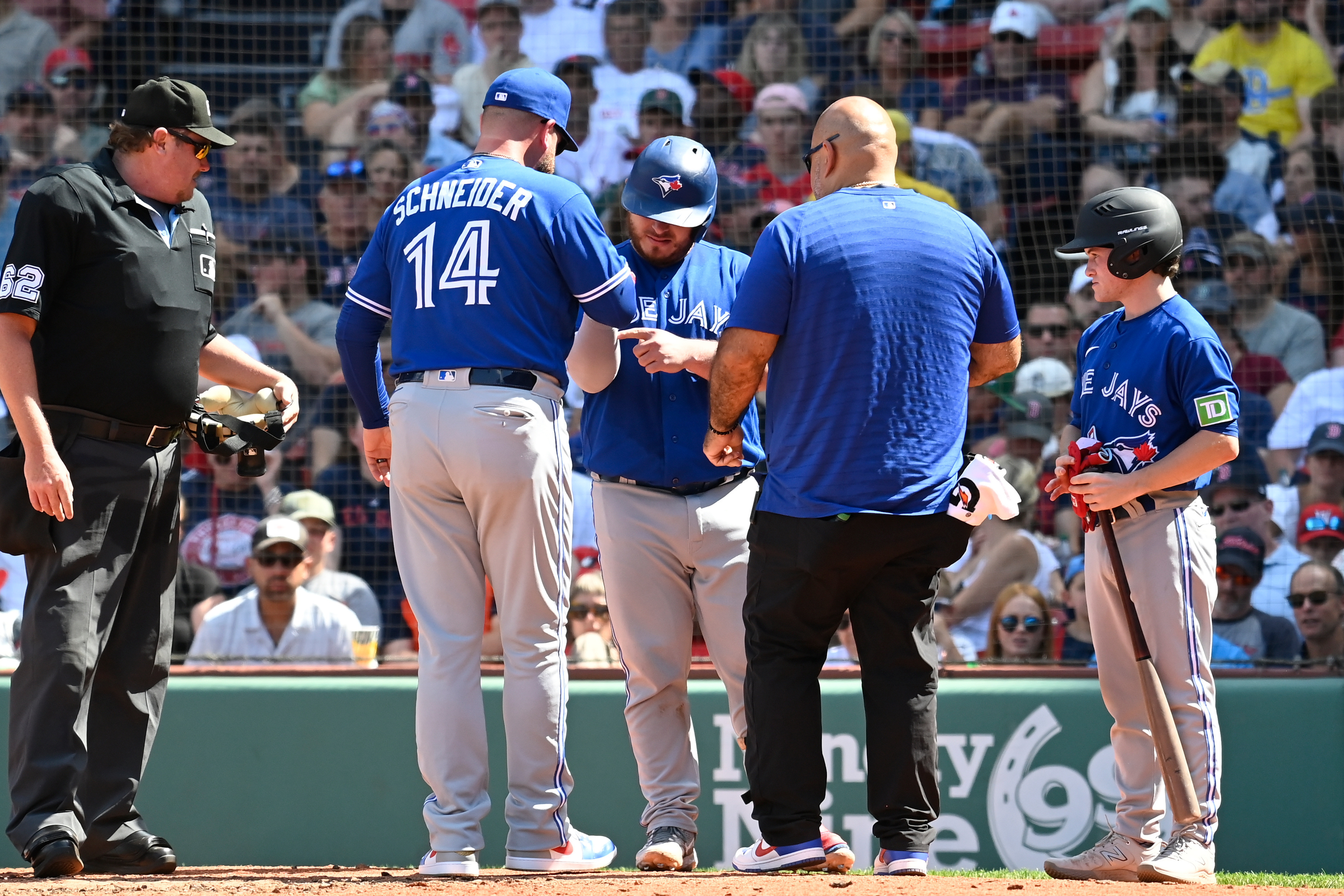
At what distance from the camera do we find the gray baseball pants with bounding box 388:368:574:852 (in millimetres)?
3396

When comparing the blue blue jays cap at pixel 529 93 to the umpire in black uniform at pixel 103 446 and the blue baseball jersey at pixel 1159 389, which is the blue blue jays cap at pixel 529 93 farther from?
the blue baseball jersey at pixel 1159 389

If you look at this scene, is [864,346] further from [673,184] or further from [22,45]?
[22,45]

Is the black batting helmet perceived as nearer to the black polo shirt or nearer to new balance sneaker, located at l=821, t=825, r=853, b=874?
new balance sneaker, located at l=821, t=825, r=853, b=874

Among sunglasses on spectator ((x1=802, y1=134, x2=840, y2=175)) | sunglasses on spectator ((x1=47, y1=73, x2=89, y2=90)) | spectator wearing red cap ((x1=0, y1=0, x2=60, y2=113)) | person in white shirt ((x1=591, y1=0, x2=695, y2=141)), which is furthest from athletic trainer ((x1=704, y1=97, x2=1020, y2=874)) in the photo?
spectator wearing red cap ((x1=0, y1=0, x2=60, y2=113))

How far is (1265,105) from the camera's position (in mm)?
8133

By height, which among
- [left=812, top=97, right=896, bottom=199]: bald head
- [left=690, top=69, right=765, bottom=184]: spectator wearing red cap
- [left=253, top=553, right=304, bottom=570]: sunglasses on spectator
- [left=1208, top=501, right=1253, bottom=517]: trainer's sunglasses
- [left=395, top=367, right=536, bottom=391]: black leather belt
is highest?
[left=690, top=69, right=765, bottom=184]: spectator wearing red cap

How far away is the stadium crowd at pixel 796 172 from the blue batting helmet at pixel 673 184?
2.28 metres

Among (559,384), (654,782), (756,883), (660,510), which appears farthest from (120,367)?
(756,883)

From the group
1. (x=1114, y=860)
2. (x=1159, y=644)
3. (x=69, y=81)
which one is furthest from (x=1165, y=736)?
(x=69, y=81)

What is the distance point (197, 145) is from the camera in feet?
12.7

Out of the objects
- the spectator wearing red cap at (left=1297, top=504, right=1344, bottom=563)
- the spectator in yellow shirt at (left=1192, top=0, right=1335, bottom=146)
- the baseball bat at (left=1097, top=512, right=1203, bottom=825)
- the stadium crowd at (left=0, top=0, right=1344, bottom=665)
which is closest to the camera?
the baseball bat at (left=1097, top=512, right=1203, bottom=825)

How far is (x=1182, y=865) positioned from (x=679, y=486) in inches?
62.1

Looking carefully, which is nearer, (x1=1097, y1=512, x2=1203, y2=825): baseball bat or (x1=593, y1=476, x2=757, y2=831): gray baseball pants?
(x1=1097, y1=512, x2=1203, y2=825): baseball bat

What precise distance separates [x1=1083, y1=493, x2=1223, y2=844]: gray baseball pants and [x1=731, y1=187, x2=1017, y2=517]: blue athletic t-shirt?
2.24 feet
